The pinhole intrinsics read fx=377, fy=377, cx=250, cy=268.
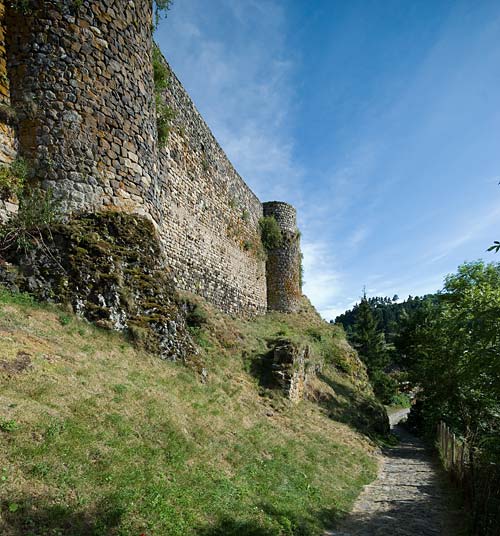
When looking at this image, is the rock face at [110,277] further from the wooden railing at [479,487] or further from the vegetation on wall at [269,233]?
the vegetation on wall at [269,233]

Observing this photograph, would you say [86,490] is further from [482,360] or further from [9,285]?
[482,360]

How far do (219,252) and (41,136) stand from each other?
10518mm

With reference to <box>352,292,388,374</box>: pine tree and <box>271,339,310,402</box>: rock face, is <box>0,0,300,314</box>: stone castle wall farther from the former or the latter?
<box>352,292,388,374</box>: pine tree

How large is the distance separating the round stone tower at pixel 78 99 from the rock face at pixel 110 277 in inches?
24.5

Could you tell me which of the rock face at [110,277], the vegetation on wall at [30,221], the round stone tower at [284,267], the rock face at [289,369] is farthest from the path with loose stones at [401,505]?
the round stone tower at [284,267]

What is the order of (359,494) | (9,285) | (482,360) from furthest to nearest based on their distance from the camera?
(359,494) → (9,285) → (482,360)

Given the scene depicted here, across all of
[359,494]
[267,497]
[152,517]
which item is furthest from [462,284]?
[152,517]

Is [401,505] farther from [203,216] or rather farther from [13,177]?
[203,216]

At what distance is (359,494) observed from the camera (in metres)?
9.02

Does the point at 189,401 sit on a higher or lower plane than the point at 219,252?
lower

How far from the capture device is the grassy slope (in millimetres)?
3572

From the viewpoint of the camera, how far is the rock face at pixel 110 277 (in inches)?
261

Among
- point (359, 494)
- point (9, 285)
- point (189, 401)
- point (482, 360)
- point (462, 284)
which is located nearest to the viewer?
point (482, 360)

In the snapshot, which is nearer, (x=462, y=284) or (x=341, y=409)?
(x=341, y=409)
